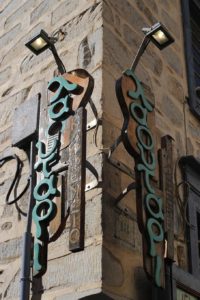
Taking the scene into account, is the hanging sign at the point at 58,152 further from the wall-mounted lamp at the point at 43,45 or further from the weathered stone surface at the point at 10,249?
the weathered stone surface at the point at 10,249

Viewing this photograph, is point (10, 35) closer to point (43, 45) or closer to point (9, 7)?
point (9, 7)

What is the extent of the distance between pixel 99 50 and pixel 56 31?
57cm

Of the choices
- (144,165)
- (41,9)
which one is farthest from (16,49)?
(144,165)

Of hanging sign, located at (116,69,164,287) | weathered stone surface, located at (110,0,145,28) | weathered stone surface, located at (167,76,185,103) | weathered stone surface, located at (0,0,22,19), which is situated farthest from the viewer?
weathered stone surface, located at (0,0,22,19)

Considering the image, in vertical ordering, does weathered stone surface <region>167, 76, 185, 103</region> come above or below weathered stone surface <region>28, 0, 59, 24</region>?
below

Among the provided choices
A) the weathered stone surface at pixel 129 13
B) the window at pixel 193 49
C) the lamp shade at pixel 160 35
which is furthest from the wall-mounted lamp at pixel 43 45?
the window at pixel 193 49

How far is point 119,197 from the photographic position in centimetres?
297

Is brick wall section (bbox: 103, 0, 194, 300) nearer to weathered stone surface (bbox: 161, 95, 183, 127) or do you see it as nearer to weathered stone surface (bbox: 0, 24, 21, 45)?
weathered stone surface (bbox: 161, 95, 183, 127)

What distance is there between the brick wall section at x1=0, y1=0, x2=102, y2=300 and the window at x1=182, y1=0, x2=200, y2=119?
961mm

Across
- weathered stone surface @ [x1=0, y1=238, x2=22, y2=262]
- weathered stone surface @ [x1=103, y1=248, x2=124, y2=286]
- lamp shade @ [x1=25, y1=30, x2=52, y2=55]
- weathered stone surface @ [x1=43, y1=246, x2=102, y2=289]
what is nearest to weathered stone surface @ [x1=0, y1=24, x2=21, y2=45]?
lamp shade @ [x1=25, y1=30, x2=52, y2=55]

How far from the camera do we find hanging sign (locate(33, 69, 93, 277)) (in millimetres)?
2711

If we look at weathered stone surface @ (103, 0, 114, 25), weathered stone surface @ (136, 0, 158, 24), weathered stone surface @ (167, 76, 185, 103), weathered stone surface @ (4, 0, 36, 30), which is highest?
weathered stone surface @ (4, 0, 36, 30)

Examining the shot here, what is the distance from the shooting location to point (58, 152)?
299 centimetres

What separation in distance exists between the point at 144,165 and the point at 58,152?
0.43 meters
